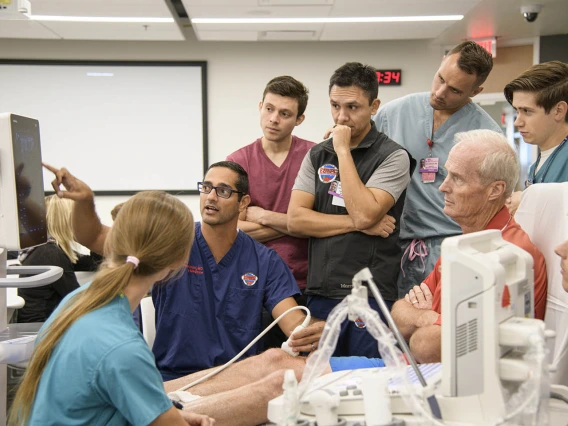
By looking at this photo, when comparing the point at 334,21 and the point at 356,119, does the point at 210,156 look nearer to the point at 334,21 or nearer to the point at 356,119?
the point at 334,21

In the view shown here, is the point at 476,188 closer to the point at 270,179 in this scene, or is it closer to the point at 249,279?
the point at 249,279

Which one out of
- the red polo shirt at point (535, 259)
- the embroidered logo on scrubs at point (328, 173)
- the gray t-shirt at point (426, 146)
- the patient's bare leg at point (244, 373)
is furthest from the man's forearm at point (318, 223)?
the red polo shirt at point (535, 259)

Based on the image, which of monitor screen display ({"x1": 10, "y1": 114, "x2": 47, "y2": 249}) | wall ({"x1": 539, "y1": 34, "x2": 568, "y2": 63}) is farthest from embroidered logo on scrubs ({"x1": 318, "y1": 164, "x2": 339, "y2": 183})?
wall ({"x1": 539, "y1": 34, "x2": 568, "y2": 63})

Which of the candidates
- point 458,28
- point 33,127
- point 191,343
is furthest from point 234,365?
point 458,28

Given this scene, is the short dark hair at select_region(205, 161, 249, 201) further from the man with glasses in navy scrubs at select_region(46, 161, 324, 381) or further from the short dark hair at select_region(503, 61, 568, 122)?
the short dark hair at select_region(503, 61, 568, 122)

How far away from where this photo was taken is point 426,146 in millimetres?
2605

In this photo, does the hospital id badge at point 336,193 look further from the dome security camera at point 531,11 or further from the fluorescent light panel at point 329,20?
the dome security camera at point 531,11

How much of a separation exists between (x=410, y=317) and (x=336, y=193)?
0.64 meters

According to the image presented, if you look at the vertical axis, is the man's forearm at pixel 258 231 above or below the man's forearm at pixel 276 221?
below

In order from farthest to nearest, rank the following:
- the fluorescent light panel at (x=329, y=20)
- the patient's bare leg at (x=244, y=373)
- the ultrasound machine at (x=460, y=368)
Answer: the fluorescent light panel at (x=329, y=20) < the patient's bare leg at (x=244, y=373) < the ultrasound machine at (x=460, y=368)

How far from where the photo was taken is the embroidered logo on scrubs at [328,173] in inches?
94.0

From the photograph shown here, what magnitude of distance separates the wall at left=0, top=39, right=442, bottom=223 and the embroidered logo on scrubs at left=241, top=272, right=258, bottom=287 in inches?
170

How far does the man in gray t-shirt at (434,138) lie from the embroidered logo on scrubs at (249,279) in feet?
2.15

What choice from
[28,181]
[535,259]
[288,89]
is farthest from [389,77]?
[28,181]
